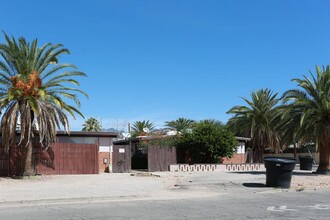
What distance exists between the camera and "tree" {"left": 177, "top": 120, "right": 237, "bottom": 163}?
1446 inches

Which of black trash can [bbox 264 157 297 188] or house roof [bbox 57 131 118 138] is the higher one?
house roof [bbox 57 131 118 138]

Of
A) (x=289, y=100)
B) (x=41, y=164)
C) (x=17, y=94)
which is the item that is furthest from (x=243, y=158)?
(x=17, y=94)

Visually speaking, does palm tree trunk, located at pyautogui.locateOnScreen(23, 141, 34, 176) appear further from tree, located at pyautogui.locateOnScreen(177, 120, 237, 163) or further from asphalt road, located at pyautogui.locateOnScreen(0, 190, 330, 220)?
tree, located at pyautogui.locateOnScreen(177, 120, 237, 163)

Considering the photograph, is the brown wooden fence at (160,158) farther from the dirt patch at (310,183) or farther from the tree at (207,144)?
the dirt patch at (310,183)

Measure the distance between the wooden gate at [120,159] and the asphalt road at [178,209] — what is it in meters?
16.5

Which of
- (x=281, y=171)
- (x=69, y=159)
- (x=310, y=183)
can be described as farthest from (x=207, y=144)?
(x=281, y=171)

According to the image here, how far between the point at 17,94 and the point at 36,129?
331 cm

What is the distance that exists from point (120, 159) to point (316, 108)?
1401 centimetres

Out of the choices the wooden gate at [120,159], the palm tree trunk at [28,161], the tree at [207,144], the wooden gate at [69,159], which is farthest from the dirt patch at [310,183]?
the palm tree trunk at [28,161]

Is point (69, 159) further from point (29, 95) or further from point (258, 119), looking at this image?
point (258, 119)

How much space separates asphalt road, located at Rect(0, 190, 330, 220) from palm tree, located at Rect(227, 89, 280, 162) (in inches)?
1285

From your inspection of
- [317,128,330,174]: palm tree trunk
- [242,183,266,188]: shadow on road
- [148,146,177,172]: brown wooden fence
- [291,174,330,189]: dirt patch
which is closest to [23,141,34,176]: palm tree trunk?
[148,146,177,172]: brown wooden fence

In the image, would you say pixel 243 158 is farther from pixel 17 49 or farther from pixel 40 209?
pixel 40 209

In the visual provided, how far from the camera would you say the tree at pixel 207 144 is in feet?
120
